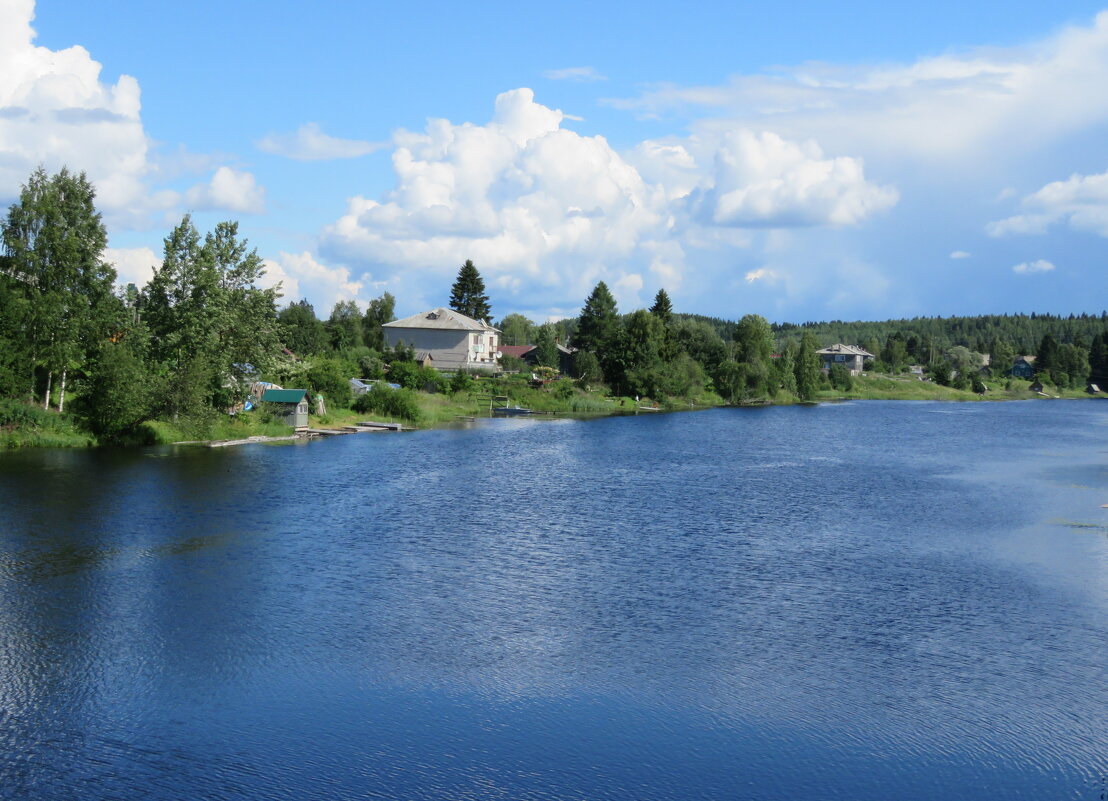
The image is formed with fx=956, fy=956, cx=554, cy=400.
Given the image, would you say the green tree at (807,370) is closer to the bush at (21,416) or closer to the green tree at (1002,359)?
the green tree at (1002,359)

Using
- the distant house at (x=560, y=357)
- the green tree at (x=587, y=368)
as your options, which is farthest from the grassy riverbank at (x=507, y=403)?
the distant house at (x=560, y=357)

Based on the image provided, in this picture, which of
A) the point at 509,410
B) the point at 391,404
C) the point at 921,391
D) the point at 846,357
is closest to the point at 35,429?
the point at 391,404

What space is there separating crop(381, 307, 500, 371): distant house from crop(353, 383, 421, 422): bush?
113ft

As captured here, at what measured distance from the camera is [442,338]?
111 metres

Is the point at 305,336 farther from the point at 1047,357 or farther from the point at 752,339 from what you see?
the point at 1047,357

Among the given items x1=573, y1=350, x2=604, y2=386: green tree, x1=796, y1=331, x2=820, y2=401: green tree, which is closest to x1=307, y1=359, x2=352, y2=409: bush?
x1=573, y1=350, x2=604, y2=386: green tree

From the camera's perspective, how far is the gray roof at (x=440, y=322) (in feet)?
360

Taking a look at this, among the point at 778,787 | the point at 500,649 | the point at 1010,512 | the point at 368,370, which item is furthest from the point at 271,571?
the point at 368,370

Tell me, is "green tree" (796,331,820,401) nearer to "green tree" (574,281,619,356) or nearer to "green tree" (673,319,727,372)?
"green tree" (673,319,727,372)

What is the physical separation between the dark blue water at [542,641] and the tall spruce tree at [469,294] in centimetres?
9032

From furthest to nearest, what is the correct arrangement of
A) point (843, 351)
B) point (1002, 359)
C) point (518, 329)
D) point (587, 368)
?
1. point (843, 351)
2. point (1002, 359)
3. point (518, 329)
4. point (587, 368)

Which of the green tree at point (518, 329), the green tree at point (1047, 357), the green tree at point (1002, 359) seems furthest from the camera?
the green tree at point (1002, 359)

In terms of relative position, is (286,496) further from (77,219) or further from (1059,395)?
(1059,395)

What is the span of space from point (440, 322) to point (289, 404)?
48547 mm
